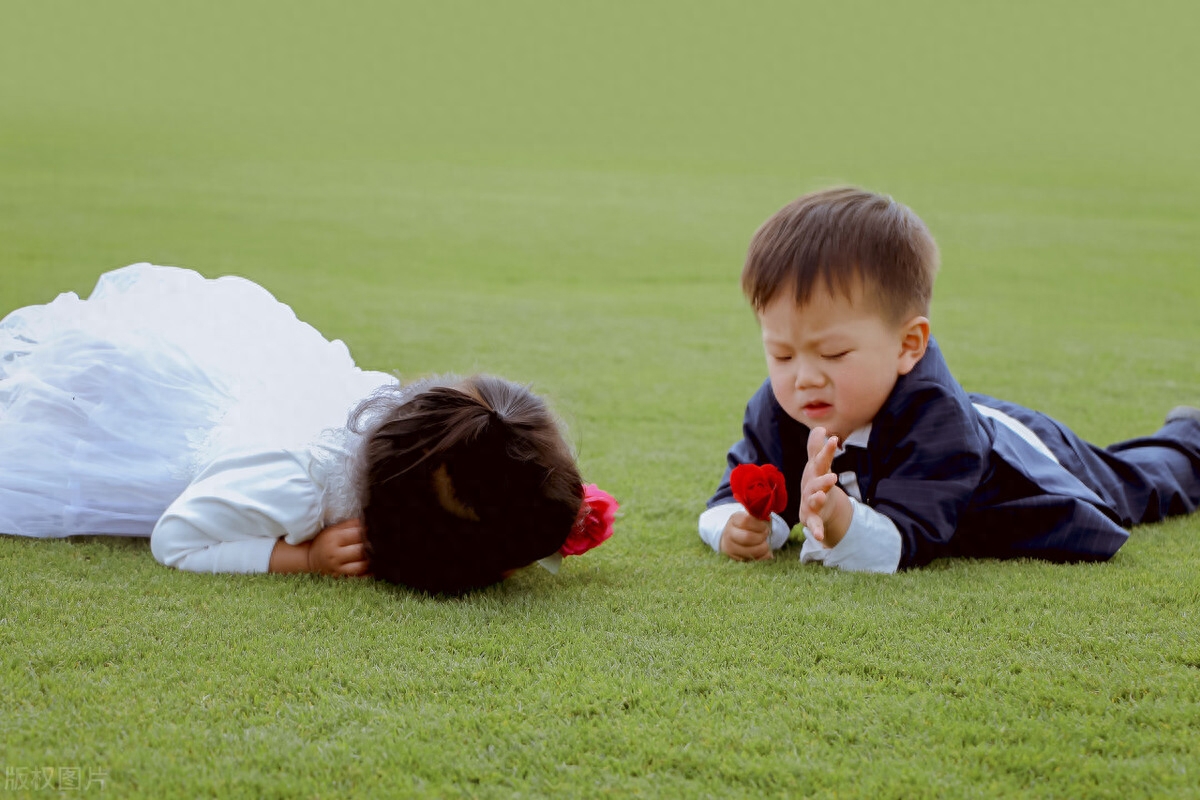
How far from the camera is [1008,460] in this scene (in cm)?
270

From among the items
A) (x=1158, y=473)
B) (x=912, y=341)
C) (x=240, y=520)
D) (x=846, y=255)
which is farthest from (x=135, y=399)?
(x=1158, y=473)

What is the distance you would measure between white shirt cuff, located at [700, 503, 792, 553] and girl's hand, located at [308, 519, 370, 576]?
0.81 metres

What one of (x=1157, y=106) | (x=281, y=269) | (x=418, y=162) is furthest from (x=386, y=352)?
(x=1157, y=106)

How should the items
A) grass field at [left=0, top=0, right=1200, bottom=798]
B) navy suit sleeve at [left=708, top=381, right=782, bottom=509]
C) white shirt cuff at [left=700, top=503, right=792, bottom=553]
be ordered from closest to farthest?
1. grass field at [left=0, top=0, right=1200, bottom=798]
2. white shirt cuff at [left=700, top=503, right=792, bottom=553]
3. navy suit sleeve at [left=708, top=381, right=782, bottom=509]

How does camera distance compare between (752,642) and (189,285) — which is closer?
(752,642)

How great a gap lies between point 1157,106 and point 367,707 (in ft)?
107

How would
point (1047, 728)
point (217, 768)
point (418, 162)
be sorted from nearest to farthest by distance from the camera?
point (217, 768)
point (1047, 728)
point (418, 162)

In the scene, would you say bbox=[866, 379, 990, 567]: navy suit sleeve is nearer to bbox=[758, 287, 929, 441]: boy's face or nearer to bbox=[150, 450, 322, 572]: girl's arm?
bbox=[758, 287, 929, 441]: boy's face

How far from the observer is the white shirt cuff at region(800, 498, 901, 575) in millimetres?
2428

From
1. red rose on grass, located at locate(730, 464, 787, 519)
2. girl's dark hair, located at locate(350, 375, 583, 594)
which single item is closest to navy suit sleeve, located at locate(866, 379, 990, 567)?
red rose on grass, located at locate(730, 464, 787, 519)

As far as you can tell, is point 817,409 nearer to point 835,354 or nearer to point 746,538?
point 835,354

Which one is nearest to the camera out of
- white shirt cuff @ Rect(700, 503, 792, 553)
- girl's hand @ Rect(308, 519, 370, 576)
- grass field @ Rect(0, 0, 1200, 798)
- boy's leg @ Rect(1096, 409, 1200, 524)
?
grass field @ Rect(0, 0, 1200, 798)

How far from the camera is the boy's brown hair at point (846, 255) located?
8.14 ft

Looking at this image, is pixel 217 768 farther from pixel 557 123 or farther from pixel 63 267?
pixel 557 123
